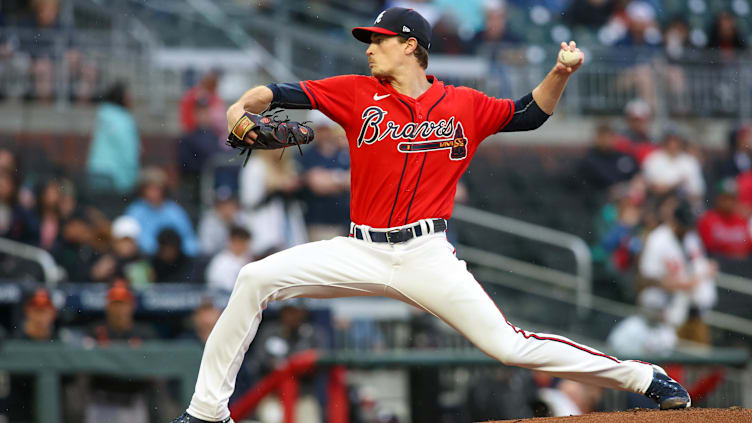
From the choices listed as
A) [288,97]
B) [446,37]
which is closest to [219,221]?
[446,37]

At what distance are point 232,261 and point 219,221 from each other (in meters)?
0.85

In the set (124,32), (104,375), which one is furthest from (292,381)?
(124,32)

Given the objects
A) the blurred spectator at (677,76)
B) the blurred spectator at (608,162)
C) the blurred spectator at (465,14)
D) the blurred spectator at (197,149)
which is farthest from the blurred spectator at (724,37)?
the blurred spectator at (197,149)

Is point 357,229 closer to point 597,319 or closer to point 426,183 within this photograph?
point 426,183

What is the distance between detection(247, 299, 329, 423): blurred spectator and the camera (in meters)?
7.51

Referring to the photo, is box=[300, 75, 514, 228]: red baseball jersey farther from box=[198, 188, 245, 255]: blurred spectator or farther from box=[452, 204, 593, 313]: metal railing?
box=[452, 204, 593, 313]: metal railing

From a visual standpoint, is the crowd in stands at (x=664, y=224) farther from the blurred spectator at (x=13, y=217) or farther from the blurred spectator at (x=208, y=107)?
the blurred spectator at (x=13, y=217)

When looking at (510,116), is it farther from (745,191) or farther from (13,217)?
(745,191)

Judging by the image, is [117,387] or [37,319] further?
[37,319]

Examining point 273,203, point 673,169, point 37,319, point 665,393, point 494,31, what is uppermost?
point 494,31

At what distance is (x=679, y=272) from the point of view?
9.97 m

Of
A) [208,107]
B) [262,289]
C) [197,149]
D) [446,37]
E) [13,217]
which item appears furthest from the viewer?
[446,37]

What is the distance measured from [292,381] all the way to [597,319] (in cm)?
377

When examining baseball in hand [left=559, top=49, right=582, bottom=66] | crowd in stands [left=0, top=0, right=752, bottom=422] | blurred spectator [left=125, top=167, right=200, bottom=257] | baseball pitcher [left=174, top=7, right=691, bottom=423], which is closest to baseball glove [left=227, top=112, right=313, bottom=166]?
baseball pitcher [left=174, top=7, right=691, bottom=423]
